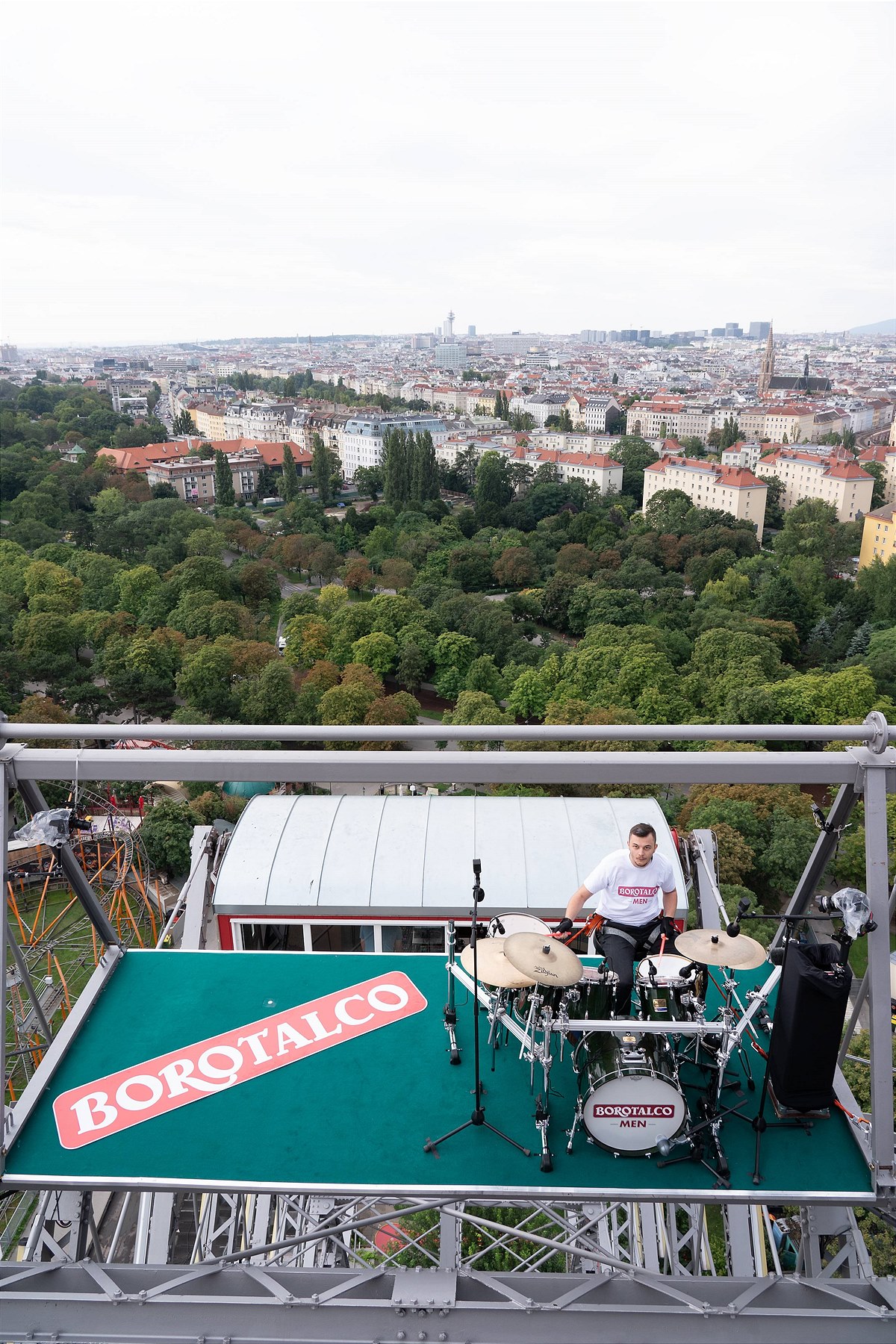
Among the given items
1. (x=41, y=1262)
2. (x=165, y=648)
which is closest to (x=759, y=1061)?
(x=41, y=1262)

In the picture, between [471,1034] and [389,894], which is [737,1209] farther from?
[389,894]

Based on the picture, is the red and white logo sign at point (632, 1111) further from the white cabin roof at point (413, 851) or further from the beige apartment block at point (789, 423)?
the beige apartment block at point (789, 423)

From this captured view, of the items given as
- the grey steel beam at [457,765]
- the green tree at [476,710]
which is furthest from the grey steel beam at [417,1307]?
the green tree at [476,710]

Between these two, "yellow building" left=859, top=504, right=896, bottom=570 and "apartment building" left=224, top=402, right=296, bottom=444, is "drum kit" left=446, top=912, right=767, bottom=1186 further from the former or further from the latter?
"apartment building" left=224, top=402, right=296, bottom=444

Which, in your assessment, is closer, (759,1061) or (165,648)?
(759,1061)

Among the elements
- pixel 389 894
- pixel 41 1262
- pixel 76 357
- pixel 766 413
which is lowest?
pixel 389 894

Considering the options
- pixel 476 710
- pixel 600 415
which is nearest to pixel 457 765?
pixel 476 710

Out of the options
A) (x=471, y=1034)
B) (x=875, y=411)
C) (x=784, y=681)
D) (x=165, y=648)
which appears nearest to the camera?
(x=471, y=1034)
